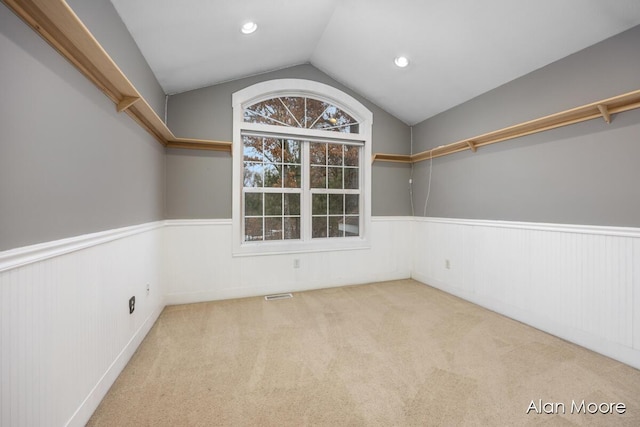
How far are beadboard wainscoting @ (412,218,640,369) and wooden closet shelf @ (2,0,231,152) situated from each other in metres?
3.34

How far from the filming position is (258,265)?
11.2 feet

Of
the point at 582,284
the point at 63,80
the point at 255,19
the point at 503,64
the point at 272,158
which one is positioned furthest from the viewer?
the point at 272,158

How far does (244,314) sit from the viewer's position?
2828 millimetres

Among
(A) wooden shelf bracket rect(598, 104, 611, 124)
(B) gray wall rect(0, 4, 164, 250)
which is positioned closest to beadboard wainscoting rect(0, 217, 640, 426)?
(B) gray wall rect(0, 4, 164, 250)

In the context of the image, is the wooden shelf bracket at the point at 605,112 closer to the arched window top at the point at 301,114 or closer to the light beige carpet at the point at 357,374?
the light beige carpet at the point at 357,374

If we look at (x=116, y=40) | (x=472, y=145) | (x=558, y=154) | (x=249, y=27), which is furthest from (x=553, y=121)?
(x=116, y=40)

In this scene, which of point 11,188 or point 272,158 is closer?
point 11,188

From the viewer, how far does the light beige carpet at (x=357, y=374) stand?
1.46m

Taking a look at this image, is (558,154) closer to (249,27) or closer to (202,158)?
(249,27)

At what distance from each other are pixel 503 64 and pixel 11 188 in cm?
348

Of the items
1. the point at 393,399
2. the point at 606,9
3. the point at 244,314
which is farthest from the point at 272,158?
the point at 606,9

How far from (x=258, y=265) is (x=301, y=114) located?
2014 mm

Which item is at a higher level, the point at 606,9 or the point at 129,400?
the point at 606,9

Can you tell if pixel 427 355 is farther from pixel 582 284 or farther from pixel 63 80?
pixel 63 80
